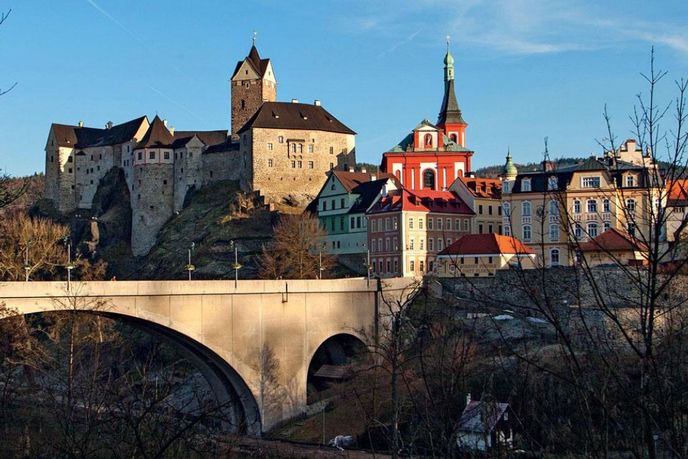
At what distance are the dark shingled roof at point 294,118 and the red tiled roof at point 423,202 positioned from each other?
870 inches

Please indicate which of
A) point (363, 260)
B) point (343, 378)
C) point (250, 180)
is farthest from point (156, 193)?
point (343, 378)

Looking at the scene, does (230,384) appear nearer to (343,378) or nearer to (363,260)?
(343,378)

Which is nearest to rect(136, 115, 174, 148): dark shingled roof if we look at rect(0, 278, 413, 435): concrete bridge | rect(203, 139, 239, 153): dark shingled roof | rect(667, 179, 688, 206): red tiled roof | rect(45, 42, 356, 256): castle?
rect(45, 42, 356, 256): castle

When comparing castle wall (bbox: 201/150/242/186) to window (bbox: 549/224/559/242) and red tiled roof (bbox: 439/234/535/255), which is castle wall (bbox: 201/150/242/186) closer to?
red tiled roof (bbox: 439/234/535/255)

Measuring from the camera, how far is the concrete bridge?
33000 millimetres

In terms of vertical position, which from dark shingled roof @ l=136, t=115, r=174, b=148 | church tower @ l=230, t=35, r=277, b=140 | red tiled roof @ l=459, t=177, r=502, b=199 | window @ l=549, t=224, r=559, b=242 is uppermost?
church tower @ l=230, t=35, r=277, b=140

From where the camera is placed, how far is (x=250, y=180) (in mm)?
81812

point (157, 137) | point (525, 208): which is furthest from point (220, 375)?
point (157, 137)

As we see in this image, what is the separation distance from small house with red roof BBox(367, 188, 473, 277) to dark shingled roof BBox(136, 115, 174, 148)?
1347 inches

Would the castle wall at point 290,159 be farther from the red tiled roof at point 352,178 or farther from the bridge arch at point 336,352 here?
the bridge arch at point 336,352

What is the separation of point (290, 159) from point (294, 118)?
4902 millimetres

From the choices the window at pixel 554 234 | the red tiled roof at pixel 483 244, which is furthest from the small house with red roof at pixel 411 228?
the window at pixel 554 234

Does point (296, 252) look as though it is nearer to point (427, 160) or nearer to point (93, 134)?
point (427, 160)

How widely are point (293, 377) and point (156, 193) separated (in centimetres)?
5271
